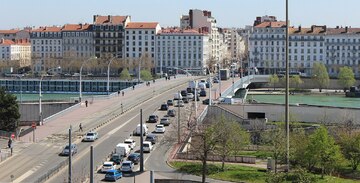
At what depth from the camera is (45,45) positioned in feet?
477

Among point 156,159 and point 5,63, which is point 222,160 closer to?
point 156,159

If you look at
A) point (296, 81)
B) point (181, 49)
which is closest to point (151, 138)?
point (296, 81)

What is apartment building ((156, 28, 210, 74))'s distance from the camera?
436 feet

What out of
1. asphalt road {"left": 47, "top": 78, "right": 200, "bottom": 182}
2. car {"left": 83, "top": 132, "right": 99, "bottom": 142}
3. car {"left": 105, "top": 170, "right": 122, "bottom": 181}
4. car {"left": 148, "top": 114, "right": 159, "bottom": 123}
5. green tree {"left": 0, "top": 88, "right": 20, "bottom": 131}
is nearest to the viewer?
car {"left": 105, "top": 170, "right": 122, "bottom": 181}

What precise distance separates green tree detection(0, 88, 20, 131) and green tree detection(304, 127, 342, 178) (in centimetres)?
2745

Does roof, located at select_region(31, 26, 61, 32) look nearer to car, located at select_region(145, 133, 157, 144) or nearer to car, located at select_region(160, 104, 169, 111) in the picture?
car, located at select_region(160, 104, 169, 111)

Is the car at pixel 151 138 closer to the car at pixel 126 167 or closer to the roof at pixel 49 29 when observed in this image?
the car at pixel 126 167

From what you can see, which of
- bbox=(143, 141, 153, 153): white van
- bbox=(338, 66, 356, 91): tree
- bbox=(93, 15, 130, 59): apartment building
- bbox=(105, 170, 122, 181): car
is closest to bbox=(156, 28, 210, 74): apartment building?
bbox=(93, 15, 130, 59): apartment building

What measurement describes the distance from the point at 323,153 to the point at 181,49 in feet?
316

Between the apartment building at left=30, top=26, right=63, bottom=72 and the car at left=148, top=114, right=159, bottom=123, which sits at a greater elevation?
the apartment building at left=30, top=26, right=63, bottom=72

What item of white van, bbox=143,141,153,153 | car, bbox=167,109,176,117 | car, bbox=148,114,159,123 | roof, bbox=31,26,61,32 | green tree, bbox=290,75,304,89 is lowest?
white van, bbox=143,141,153,153

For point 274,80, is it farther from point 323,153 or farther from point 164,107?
point 323,153

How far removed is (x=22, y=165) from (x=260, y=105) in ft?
119

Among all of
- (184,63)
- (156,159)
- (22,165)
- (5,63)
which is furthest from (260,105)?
(5,63)
